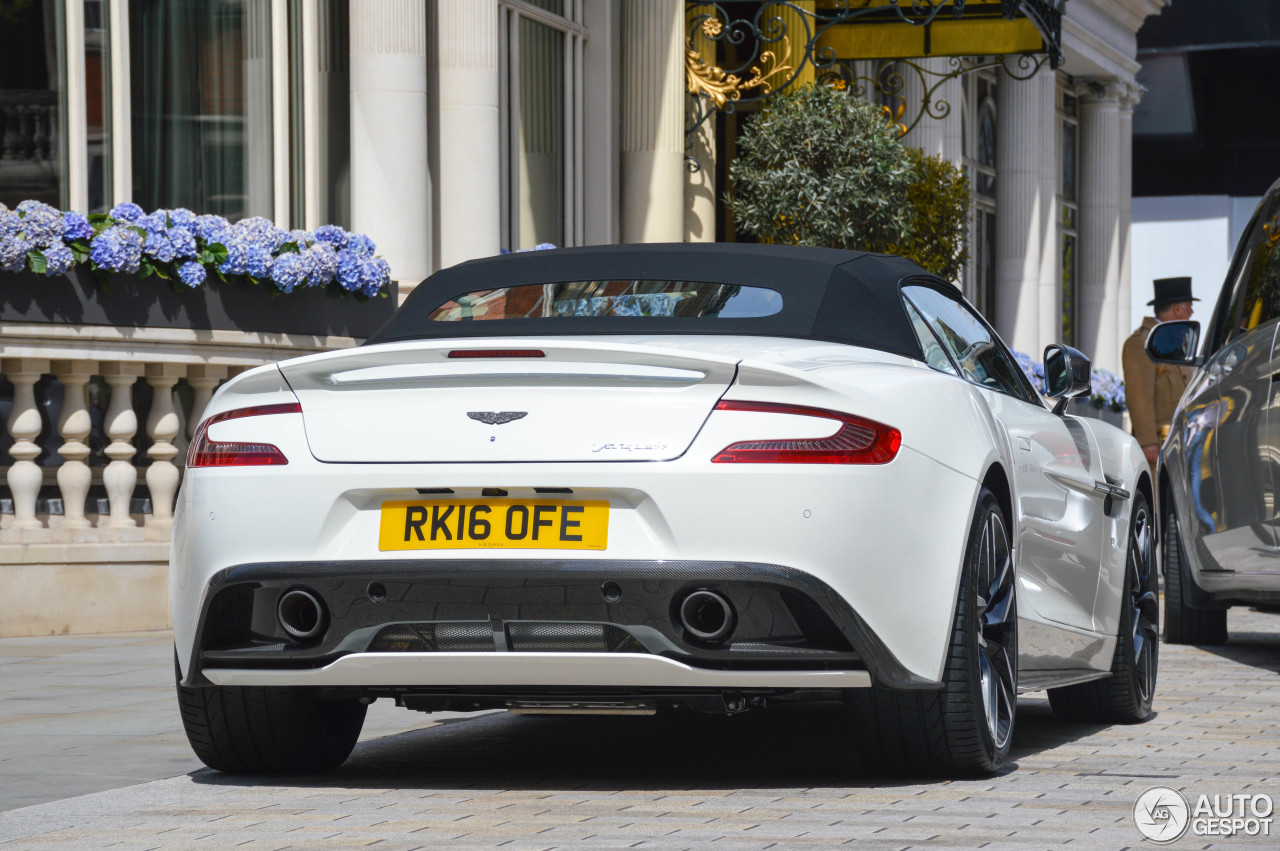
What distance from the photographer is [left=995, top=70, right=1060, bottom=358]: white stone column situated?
91.7 ft

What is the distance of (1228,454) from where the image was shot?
875 centimetres

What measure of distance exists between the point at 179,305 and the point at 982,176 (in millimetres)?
18928

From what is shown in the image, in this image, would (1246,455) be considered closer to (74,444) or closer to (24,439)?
(74,444)

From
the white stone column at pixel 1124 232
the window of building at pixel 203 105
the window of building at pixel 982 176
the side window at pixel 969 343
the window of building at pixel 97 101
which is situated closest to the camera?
the side window at pixel 969 343

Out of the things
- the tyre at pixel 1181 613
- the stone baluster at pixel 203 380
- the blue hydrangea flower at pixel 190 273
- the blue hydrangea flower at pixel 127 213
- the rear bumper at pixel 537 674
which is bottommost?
the tyre at pixel 1181 613

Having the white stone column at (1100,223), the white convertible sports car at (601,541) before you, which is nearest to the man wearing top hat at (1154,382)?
the white convertible sports car at (601,541)

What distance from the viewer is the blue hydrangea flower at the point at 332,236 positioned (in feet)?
37.6

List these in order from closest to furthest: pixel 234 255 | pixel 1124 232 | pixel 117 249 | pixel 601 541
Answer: pixel 601 541 < pixel 117 249 < pixel 234 255 < pixel 1124 232

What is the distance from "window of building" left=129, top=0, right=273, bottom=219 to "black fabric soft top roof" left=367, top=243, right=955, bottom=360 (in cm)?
662

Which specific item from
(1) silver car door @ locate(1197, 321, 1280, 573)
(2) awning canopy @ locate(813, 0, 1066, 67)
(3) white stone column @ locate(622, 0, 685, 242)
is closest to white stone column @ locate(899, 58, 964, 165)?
(2) awning canopy @ locate(813, 0, 1066, 67)

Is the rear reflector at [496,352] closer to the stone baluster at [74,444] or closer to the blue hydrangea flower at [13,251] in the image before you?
the blue hydrangea flower at [13,251]

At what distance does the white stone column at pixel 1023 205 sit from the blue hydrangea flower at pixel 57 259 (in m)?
19.4

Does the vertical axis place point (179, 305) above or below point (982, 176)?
below

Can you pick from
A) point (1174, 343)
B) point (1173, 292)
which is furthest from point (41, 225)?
point (1173, 292)
